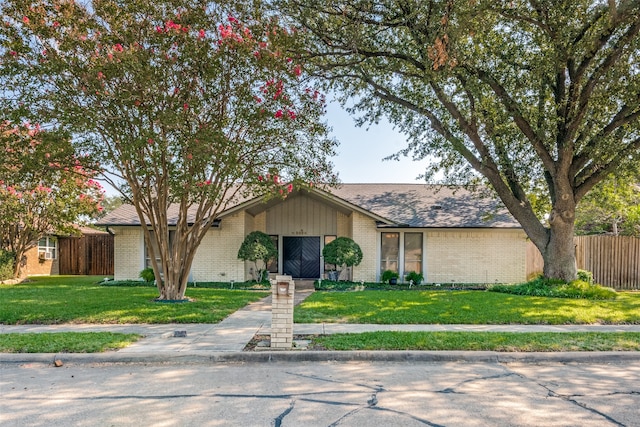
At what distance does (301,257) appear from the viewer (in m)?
18.8

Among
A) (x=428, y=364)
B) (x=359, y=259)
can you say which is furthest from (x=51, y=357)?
(x=359, y=259)

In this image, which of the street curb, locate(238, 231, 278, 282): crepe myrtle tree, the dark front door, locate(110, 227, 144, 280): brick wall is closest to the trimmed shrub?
the street curb

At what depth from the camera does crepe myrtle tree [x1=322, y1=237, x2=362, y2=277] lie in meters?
15.6

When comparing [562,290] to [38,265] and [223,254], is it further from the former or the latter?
[38,265]

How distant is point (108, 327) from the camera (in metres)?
8.34

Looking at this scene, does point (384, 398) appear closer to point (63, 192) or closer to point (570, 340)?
point (570, 340)

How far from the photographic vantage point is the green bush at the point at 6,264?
17844 mm

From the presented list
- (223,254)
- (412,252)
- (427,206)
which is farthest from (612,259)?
(223,254)

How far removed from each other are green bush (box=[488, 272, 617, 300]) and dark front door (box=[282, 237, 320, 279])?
7861 millimetres

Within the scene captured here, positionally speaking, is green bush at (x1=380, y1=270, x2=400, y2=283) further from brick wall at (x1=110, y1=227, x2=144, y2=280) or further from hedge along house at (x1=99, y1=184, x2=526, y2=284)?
brick wall at (x1=110, y1=227, x2=144, y2=280)

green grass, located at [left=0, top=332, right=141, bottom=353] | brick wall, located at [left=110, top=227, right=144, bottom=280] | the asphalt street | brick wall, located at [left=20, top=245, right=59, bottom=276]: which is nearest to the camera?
the asphalt street

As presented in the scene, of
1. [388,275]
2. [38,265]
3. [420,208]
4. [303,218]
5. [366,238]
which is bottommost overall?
[38,265]

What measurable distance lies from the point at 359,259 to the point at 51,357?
1130 cm

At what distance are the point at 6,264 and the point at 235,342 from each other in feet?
53.1
